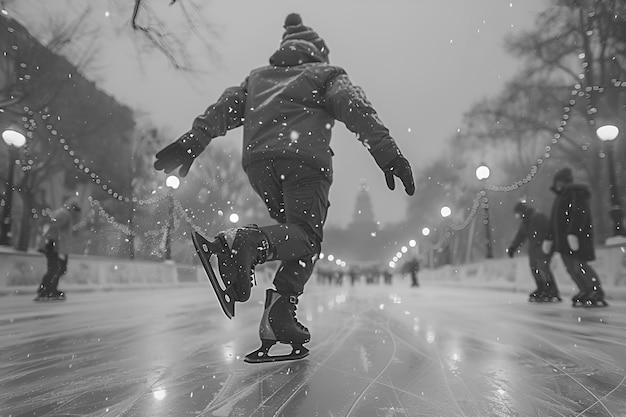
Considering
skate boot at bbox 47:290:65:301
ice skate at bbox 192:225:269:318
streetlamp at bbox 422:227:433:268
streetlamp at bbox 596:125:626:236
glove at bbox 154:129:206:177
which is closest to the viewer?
ice skate at bbox 192:225:269:318

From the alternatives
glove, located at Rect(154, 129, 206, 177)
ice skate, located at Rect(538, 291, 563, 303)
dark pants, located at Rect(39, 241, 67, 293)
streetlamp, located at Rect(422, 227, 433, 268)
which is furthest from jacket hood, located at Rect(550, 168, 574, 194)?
dark pants, located at Rect(39, 241, 67, 293)

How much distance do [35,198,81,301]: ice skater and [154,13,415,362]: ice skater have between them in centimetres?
146

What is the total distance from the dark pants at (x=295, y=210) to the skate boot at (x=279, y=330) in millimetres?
57

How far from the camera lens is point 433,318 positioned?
10.9 ft

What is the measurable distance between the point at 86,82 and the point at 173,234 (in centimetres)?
113

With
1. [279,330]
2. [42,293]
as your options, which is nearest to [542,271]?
[279,330]

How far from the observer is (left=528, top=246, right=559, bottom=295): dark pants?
5773 mm

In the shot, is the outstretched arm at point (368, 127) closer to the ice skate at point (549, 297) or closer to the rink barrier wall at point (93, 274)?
the rink barrier wall at point (93, 274)

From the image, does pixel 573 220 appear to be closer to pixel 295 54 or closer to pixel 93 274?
pixel 295 54

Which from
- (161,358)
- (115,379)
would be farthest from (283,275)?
(115,379)

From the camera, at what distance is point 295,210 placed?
1.85m

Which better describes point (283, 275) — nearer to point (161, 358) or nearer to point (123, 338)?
point (161, 358)

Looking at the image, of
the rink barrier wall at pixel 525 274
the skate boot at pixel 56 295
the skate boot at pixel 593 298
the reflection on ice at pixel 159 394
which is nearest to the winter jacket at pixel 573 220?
the skate boot at pixel 593 298

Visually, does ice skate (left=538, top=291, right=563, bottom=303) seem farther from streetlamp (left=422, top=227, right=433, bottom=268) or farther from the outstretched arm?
the outstretched arm
